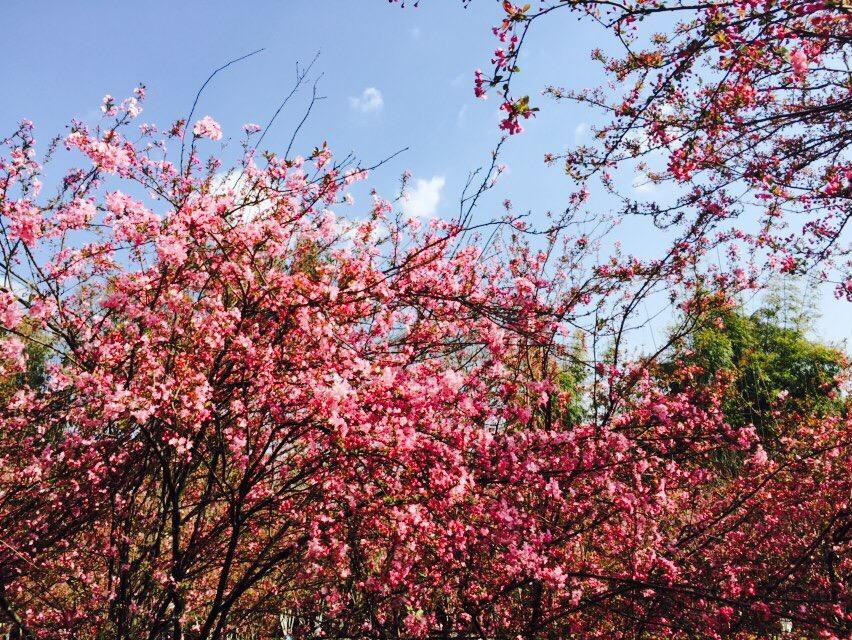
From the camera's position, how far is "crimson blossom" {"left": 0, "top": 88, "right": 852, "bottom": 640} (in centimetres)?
402

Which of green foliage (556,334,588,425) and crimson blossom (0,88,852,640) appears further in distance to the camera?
green foliage (556,334,588,425)

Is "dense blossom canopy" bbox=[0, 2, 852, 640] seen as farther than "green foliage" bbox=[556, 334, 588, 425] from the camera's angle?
No

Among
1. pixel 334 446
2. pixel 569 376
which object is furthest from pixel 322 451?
pixel 569 376

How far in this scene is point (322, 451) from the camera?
460cm

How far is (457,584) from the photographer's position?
5273 millimetres

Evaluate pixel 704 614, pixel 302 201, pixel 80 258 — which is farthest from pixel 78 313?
pixel 704 614

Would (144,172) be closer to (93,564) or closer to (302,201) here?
(302,201)

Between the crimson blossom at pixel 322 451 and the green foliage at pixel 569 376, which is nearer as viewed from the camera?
the crimson blossom at pixel 322 451

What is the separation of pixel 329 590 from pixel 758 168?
21.7 feet

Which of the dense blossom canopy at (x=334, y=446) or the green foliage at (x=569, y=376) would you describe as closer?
the dense blossom canopy at (x=334, y=446)

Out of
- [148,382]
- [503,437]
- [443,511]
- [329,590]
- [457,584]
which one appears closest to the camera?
[148,382]

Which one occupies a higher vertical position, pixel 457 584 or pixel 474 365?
pixel 474 365

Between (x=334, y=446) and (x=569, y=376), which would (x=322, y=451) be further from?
(x=569, y=376)

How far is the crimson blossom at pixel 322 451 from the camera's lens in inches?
158
